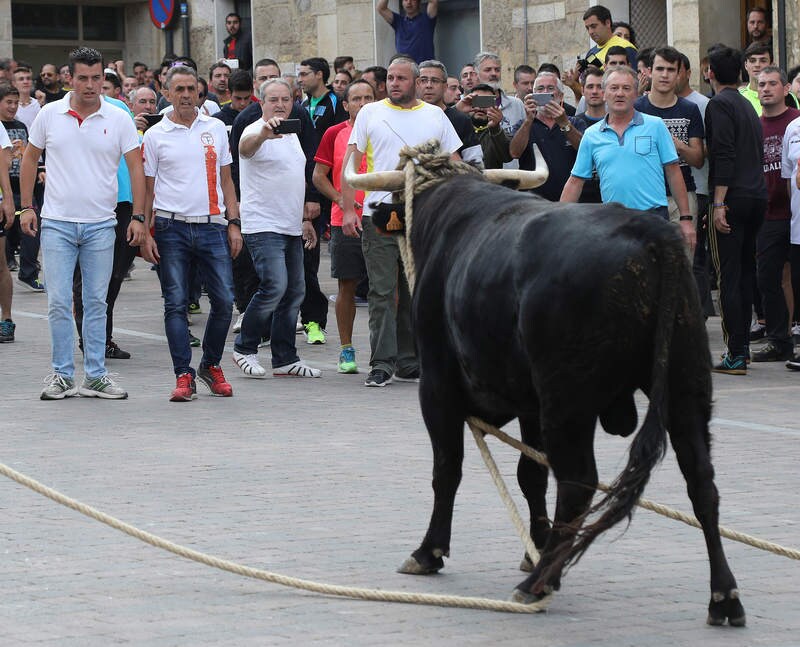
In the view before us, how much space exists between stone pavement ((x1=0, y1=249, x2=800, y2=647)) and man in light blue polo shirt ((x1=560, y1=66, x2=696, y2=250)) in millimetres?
1406

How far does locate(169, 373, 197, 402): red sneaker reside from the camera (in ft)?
34.1

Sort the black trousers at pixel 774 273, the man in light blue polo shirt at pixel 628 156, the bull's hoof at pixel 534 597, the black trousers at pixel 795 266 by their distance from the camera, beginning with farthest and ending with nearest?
the black trousers at pixel 774 273 → the black trousers at pixel 795 266 → the man in light blue polo shirt at pixel 628 156 → the bull's hoof at pixel 534 597

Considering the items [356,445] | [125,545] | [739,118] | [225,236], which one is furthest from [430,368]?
[739,118]

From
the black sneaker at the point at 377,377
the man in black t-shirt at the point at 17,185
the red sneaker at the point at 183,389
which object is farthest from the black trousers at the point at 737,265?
the man in black t-shirt at the point at 17,185

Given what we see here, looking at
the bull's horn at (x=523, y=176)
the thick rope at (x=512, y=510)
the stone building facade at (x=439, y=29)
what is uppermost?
the stone building facade at (x=439, y=29)

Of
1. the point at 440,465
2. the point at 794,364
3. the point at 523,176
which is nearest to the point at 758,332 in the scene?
the point at 794,364

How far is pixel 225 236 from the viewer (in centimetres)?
1060

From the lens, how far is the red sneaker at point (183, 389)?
10383 millimetres

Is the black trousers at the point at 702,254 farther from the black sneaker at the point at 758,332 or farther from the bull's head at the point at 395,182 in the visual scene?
the bull's head at the point at 395,182

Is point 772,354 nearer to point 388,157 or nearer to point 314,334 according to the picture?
point 388,157

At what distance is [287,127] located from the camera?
1099 centimetres

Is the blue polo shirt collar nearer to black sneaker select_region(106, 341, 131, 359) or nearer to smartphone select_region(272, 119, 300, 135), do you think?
smartphone select_region(272, 119, 300, 135)

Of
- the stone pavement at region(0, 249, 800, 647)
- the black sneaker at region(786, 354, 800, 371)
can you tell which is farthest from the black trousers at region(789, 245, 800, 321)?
the stone pavement at region(0, 249, 800, 647)

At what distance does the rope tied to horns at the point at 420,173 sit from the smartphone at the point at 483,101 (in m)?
6.26
